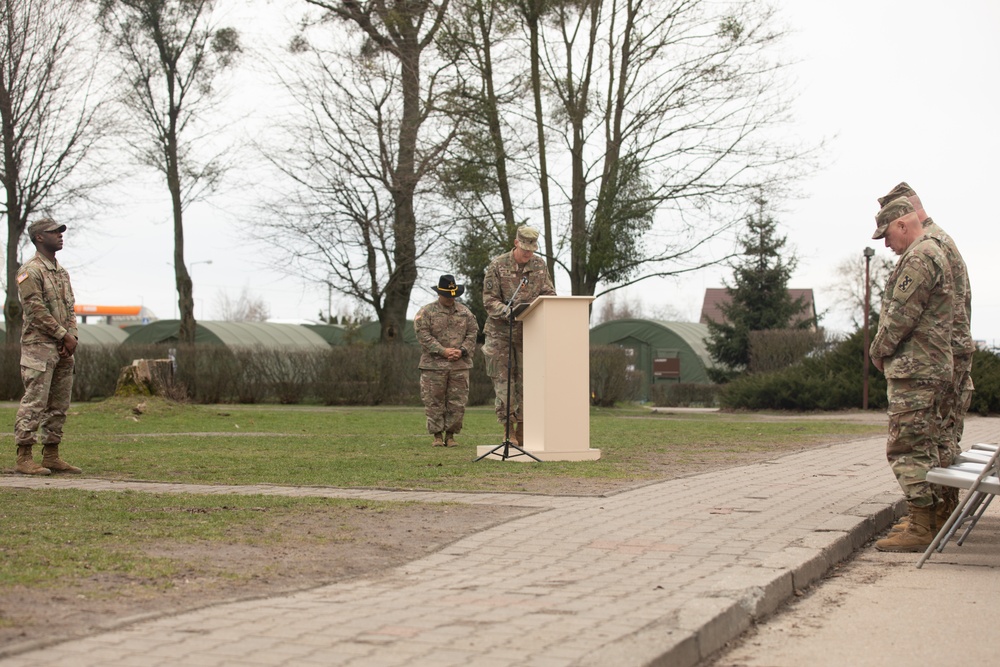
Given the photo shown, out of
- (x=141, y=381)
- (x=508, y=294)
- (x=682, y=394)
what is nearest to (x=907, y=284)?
(x=508, y=294)

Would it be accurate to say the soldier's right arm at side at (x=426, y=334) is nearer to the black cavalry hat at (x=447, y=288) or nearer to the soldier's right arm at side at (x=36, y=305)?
the black cavalry hat at (x=447, y=288)

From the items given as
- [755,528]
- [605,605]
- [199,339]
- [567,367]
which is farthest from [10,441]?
[199,339]

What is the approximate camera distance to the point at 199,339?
46938mm

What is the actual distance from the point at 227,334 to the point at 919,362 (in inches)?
1690

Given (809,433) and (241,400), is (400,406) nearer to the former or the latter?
(241,400)

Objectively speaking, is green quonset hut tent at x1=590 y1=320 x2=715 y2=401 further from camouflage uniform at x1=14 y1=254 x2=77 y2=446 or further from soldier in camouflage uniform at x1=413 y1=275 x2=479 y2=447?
camouflage uniform at x1=14 y1=254 x2=77 y2=446

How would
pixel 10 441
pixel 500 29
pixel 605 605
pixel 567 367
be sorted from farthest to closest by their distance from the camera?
1. pixel 500 29
2. pixel 10 441
3. pixel 567 367
4. pixel 605 605

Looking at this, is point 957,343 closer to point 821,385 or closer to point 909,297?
point 909,297

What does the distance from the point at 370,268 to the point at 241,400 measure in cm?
527

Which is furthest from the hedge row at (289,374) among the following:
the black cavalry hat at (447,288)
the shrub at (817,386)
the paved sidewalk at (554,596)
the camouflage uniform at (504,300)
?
the paved sidewalk at (554,596)

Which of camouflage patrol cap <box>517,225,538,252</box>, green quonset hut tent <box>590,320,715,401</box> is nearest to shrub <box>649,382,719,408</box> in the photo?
green quonset hut tent <box>590,320,715,401</box>

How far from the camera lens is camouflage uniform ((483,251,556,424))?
1245 centimetres

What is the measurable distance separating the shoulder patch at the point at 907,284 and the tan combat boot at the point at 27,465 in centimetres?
705

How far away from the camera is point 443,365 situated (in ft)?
44.6
